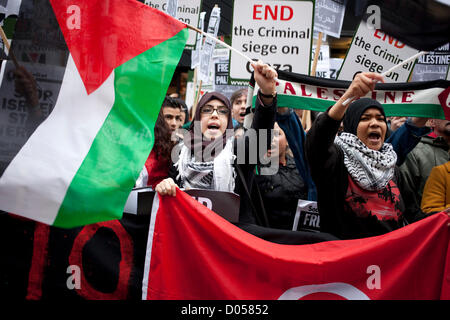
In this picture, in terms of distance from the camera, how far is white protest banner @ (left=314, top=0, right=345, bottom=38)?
460 cm

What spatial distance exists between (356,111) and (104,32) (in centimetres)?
165

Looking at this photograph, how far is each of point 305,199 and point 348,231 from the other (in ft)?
2.21

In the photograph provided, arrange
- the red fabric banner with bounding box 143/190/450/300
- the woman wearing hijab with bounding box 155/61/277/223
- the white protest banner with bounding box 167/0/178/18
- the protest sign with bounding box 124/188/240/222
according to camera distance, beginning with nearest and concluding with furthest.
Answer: the red fabric banner with bounding box 143/190/450/300 < the protest sign with bounding box 124/188/240/222 < the woman wearing hijab with bounding box 155/61/277/223 < the white protest banner with bounding box 167/0/178/18

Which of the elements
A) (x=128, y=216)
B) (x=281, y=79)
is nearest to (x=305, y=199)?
(x=281, y=79)

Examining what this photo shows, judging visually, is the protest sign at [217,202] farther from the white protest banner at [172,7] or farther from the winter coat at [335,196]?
the white protest banner at [172,7]

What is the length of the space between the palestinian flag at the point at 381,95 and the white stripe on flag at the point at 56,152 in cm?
145

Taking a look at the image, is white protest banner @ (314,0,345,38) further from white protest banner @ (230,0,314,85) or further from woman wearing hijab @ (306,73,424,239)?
woman wearing hijab @ (306,73,424,239)

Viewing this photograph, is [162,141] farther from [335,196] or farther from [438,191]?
[438,191]

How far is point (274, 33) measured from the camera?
3.72 metres

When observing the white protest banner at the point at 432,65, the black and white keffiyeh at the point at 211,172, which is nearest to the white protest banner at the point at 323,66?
the white protest banner at the point at 432,65

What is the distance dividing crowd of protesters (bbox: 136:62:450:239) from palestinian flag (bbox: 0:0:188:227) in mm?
362

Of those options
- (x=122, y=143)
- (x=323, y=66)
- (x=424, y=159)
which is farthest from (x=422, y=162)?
(x=122, y=143)

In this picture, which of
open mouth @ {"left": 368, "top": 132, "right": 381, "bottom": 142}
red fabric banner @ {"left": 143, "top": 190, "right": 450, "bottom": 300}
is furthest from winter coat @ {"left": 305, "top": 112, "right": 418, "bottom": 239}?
open mouth @ {"left": 368, "top": 132, "right": 381, "bottom": 142}

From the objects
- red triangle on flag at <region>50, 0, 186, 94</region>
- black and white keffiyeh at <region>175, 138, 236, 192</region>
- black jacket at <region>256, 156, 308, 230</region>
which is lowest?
black jacket at <region>256, 156, 308, 230</region>
